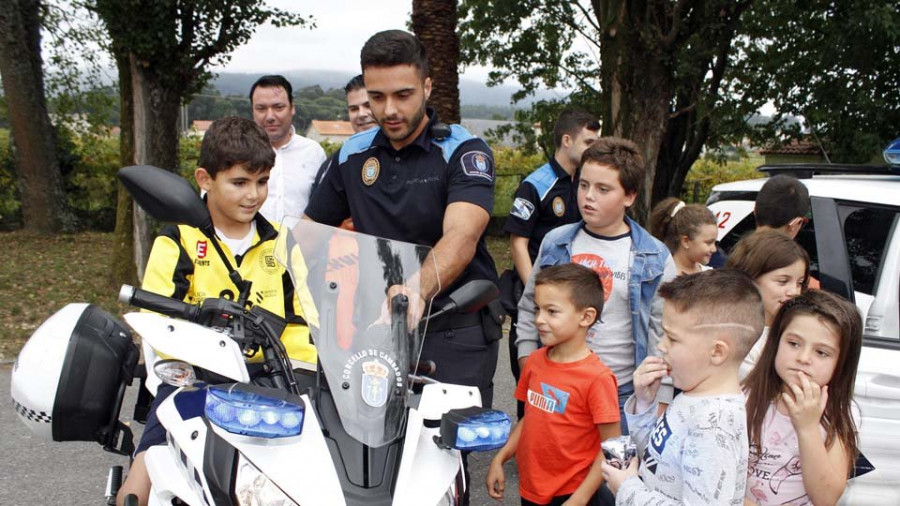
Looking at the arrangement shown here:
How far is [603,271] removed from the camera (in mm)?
3273

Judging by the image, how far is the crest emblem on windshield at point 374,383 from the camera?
2002 mm

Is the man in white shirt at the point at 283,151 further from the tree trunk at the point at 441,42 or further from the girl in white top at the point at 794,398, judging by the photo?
the tree trunk at the point at 441,42

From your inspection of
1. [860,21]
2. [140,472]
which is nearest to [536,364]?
[140,472]

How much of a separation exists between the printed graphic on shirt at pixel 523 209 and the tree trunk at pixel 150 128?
607 cm

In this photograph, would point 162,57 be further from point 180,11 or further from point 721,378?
point 721,378

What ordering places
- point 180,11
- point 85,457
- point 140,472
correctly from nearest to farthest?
point 140,472 < point 85,457 < point 180,11

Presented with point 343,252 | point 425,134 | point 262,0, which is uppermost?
point 262,0

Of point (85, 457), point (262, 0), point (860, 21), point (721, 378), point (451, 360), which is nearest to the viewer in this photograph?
point (721, 378)

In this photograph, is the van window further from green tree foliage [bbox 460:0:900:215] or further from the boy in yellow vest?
green tree foliage [bbox 460:0:900:215]

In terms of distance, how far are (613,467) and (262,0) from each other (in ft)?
28.0

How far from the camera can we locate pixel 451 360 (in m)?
2.86

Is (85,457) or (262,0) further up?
(262,0)

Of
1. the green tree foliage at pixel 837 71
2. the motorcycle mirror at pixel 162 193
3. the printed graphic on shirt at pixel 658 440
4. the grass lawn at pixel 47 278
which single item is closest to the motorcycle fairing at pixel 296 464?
the motorcycle mirror at pixel 162 193

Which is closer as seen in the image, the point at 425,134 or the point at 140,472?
the point at 140,472
